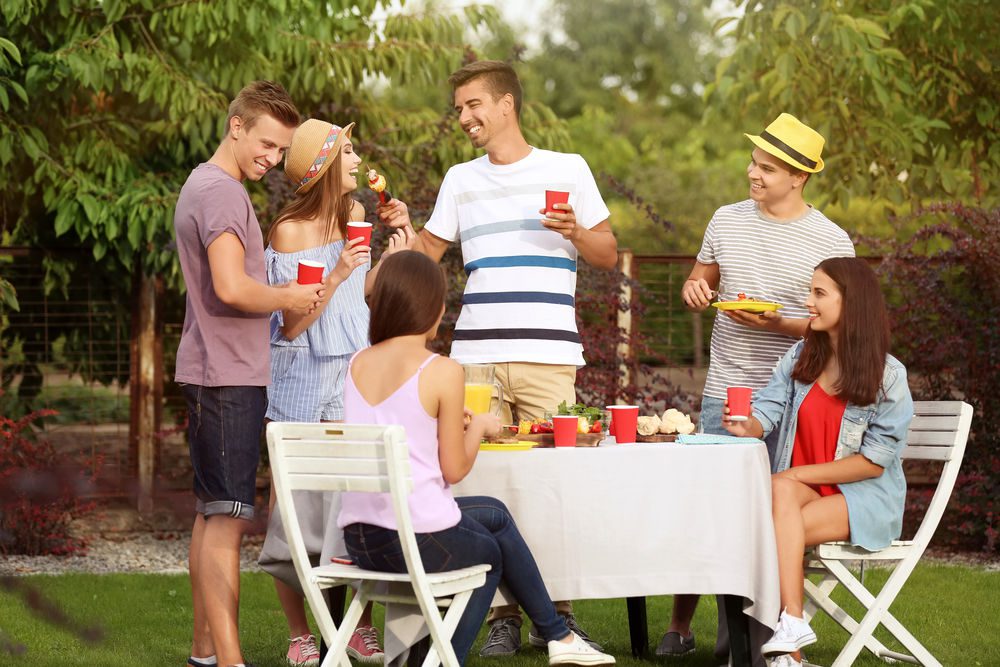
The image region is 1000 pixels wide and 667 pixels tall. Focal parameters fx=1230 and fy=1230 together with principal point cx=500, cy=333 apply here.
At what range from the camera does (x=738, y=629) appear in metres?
3.54

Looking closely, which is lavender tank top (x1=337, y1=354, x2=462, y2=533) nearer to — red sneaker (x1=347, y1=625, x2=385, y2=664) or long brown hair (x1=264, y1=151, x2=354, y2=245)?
long brown hair (x1=264, y1=151, x2=354, y2=245)

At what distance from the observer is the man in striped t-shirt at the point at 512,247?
4305 mm

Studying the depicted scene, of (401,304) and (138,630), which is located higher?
(401,304)

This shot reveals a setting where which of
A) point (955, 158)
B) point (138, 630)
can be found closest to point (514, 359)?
point (138, 630)

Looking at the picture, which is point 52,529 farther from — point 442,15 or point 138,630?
point 442,15

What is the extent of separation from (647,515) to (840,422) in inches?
33.2

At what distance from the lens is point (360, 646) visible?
Answer: 445cm

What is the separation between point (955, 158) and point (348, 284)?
22.5 feet

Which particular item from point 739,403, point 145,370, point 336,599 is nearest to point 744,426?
point 739,403

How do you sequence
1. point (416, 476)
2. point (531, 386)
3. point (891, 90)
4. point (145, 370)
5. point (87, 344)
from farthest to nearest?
point (891, 90), point (87, 344), point (145, 370), point (531, 386), point (416, 476)

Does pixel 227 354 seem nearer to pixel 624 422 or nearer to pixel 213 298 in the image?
pixel 213 298

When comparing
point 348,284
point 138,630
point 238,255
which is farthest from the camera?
point 138,630

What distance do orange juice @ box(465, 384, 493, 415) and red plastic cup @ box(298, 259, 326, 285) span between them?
59 centimetres

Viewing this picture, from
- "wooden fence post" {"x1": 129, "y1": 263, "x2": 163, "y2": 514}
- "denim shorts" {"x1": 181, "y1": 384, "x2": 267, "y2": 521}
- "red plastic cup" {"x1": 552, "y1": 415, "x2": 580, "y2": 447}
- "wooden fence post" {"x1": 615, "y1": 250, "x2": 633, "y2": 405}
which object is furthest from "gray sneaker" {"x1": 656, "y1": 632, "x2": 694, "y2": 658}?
"wooden fence post" {"x1": 129, "y1": 263, "x2": 163, "y2": 514}
